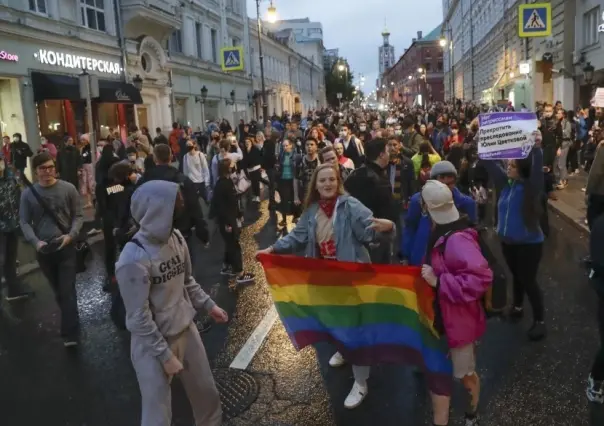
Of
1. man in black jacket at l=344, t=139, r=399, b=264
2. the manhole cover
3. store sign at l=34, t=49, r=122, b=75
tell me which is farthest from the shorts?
store sign at l=34, t=49, r=122, b=75

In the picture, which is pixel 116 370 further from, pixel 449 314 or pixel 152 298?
pixel 449 314

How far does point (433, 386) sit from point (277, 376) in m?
1.65

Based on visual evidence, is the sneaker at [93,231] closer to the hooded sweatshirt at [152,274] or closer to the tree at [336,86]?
the hooded sweatshirt at [152,274]

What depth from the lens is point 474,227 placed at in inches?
149

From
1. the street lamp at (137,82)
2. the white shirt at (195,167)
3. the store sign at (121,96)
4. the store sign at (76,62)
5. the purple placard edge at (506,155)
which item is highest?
the store sign at (76,62)

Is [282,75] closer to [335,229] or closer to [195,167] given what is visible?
[195,167]

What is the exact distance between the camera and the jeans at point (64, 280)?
6035 millimetres

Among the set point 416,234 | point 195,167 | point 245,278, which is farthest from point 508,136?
point 195,167

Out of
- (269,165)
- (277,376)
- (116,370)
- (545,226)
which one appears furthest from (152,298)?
(269,165)

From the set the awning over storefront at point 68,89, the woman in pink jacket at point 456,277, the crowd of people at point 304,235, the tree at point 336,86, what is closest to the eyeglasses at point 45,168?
the crowd of people at point 304,235

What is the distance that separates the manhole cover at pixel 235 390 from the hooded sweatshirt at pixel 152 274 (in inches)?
52.7

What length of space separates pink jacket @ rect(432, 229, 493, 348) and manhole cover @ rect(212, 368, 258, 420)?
5.89ft

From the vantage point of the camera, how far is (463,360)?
3.71m

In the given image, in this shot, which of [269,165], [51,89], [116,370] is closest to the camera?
[116,370]
